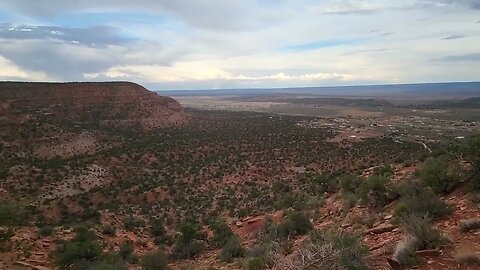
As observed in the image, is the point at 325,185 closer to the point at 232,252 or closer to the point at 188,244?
the point at 188,244

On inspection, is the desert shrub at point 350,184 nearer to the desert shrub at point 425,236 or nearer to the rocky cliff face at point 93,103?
the desert shrub at point 425,236

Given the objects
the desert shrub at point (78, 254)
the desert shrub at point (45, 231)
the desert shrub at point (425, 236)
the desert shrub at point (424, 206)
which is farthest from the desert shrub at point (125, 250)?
the desert shrub at point (425, 236)

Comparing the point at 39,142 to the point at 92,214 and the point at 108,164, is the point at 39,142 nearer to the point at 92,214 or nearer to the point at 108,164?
the point at 108,164

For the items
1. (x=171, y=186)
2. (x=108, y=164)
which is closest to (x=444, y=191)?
(x=171, y=186)

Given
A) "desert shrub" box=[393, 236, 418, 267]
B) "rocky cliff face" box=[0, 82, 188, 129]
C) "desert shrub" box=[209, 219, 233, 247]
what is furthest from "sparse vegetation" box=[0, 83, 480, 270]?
"rocky cliff face" box=[0, 82, 188, 129]

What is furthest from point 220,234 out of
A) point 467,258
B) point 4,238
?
point 467,258

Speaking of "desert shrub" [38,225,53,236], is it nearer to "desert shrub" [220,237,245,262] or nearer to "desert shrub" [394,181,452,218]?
"desert shrub" [220,237,245,262]
